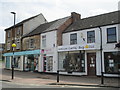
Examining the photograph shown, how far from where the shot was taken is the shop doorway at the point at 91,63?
18266 mm

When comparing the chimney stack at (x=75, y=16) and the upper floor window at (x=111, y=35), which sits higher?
the chimney stack at (x=75, y=16)

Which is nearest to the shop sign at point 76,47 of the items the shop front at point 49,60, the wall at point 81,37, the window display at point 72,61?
the window display at point 72,61

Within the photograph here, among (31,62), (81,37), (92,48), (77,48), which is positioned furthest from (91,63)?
(31,62)

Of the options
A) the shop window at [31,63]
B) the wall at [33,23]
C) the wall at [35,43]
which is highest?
the wall at [33,23]

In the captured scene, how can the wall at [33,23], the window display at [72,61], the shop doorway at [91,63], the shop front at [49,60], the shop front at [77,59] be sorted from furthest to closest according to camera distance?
the wall at [33,23] → the shop front at [49,60] → the window display at [72,61] → the shop front at [77,59] → the shop doorway at [91,63]

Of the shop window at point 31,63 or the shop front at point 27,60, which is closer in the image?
the shop front at point 27,60

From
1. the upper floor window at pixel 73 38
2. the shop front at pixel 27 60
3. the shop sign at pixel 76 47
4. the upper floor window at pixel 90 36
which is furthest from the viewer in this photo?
the shop front at pixel 27 60

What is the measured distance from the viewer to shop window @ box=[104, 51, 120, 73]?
53.6 feet

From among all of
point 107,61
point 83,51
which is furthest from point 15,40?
point 107,61

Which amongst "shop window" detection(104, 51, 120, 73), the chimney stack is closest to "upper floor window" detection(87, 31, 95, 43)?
"shop window" detection(104, 51, 120, 73)

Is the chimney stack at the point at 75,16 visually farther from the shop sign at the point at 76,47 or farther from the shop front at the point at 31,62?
the shop front at the point at 31,62

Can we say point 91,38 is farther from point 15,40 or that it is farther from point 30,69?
point 15,40

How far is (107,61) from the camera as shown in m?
17.1

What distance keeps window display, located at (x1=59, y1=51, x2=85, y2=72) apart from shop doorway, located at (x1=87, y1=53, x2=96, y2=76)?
0.74 meters
